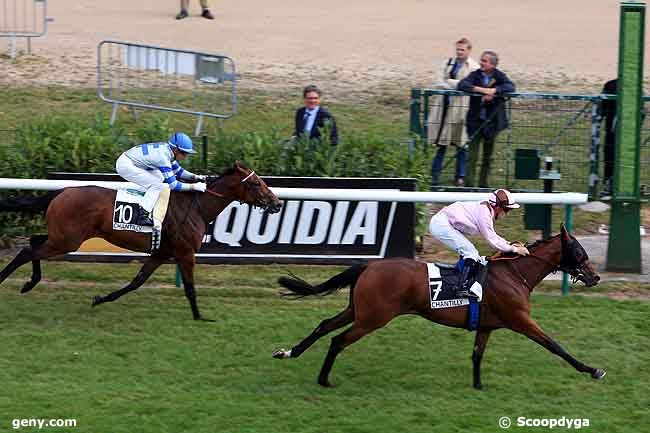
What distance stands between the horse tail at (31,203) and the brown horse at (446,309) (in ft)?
7.82

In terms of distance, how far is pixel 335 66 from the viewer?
19469mm

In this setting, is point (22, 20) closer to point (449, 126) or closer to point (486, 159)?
point (449, 126)

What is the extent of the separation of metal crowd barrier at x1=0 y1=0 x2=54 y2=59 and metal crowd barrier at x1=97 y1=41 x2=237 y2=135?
4.21ft

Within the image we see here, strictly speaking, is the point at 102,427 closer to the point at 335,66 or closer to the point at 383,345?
the point at 383,345

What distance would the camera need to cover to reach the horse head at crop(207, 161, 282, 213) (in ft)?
33.8

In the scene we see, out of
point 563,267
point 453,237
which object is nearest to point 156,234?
point 453,237

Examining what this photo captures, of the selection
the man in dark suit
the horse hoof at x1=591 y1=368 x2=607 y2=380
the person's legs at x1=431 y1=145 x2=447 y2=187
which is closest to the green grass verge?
the horse hoof at x1=591 y1=368 x2=607 y2=380

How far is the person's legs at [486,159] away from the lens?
43.8ft

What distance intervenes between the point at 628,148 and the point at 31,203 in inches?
204

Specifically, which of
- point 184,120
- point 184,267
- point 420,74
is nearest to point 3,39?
point 184,120

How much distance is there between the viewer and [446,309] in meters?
8.81

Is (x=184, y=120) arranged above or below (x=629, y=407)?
above

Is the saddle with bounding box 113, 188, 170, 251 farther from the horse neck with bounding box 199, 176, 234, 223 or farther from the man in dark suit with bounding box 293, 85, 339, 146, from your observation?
the man in dark suit with bounding box 293, 85, 339, 146

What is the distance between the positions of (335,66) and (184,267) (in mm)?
9634
